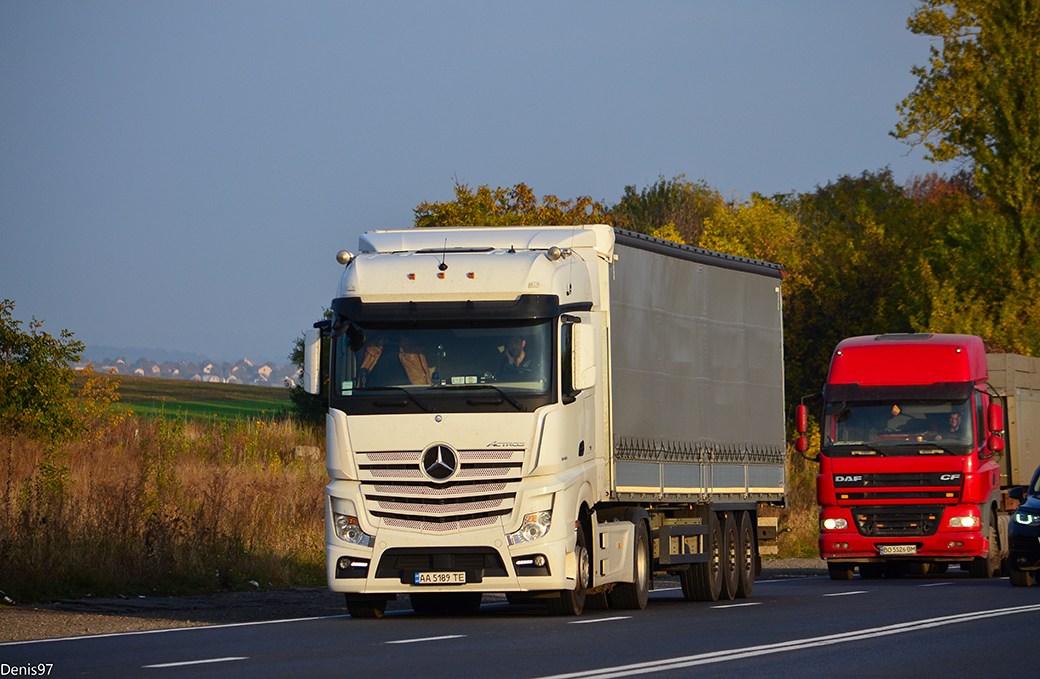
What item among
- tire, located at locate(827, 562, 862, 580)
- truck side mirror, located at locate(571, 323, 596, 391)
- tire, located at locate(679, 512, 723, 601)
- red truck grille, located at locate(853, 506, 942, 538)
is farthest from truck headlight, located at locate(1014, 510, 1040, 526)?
truck side mirror, located at locate(571, 323, 596, 391)

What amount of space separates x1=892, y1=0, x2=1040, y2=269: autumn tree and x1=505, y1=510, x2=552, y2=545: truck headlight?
106ft

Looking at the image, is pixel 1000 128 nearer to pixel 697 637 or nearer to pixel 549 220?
pixel 549 220

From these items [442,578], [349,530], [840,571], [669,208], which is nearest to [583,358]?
[442,578]

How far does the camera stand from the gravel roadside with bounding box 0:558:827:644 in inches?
626

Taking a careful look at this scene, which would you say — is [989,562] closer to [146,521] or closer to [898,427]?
[898,427]

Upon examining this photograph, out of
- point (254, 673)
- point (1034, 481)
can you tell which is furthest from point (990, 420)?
point (254, 673)

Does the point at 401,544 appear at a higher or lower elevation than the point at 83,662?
higher

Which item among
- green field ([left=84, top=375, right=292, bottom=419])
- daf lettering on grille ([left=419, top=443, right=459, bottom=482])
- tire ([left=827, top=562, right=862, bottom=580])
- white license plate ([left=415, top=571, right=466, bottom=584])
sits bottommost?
white license plate ([left=415, top=571, right=466, bottom=584])

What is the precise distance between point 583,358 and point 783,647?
3888 mm

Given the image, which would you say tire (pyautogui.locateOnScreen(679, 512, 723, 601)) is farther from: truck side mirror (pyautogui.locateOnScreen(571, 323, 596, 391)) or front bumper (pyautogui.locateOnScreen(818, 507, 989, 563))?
front bumper (pyautogui.locateOnScreen(818, 507, 989, 563))

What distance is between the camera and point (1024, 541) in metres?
23.2

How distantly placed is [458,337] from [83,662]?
5.51 meters

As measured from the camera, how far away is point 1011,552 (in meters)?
23.4

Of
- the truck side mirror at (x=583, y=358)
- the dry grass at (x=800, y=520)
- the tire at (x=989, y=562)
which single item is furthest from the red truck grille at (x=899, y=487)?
the truck side mirror at (x=583, y=358)
